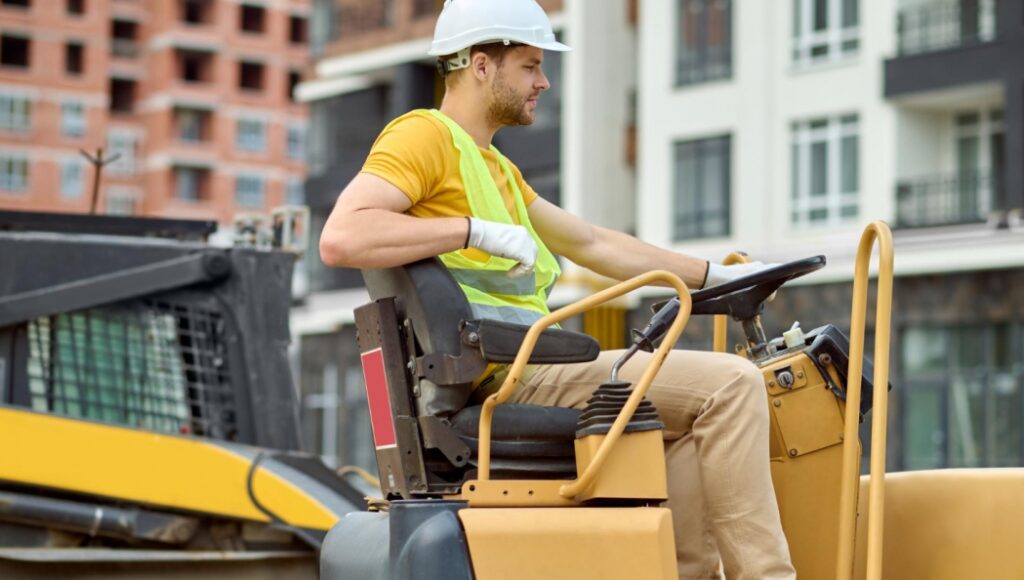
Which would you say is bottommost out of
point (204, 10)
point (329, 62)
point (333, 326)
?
point (333, 326)

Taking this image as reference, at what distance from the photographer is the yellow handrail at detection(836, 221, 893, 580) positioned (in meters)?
5.10

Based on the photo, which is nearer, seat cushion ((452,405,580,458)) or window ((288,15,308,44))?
seat cushion ((452,405,580,458))

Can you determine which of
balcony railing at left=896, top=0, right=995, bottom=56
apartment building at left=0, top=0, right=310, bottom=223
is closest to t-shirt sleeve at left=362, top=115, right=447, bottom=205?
balcony railing at left=896, top=0, right=995, bottom=56

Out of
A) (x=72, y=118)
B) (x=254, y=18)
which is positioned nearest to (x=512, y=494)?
(x=72, y=118)

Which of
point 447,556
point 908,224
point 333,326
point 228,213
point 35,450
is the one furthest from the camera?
point 228,213

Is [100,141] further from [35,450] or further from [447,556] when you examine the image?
[447,556]

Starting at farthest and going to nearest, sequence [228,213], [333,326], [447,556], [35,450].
→ [228,213]
[333,326]
[35,450]
[447,556]

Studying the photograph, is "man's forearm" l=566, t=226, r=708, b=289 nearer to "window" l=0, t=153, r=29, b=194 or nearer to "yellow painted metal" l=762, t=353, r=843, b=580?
"yellow painted metal" l=762, t=353, r=843, b=580

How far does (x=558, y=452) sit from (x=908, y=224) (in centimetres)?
2945

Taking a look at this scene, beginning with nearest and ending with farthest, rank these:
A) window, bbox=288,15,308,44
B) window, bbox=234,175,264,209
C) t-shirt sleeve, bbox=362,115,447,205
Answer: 1. t-shirt sleeve, bbox=362,115,447,205
2. window, bbox=234,175,264,209
3. window, bbox=288,15,308,44

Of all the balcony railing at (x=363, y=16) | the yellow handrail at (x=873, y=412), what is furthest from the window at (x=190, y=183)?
the yellow handrail at (x=873, y=412)

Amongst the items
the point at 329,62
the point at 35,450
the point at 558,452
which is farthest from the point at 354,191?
the point at 329,62

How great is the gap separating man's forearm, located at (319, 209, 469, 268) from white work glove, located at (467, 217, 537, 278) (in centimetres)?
3

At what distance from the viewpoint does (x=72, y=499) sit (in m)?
10.3
